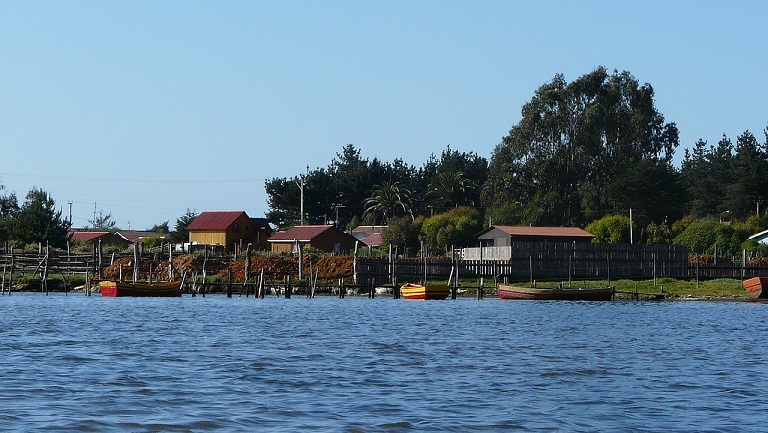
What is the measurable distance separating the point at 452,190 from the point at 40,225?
2025 inches

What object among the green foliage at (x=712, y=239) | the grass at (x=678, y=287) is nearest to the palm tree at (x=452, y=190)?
the green foliage at (x=712, y=239)

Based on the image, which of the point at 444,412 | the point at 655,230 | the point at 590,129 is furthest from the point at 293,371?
the point at 590,129

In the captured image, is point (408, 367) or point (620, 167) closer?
point (408, 367)

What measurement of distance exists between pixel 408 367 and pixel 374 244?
305 ft

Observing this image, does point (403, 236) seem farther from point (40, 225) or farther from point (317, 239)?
point (40, 225)

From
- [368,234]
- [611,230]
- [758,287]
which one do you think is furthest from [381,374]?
[368,234]

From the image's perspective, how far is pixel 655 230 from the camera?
329 ft

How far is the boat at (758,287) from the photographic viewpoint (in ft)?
219

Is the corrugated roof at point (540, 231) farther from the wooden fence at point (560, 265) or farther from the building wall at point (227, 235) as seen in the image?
the building wall at point (227, 235)

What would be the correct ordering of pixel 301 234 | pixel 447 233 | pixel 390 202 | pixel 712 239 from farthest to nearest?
pixel 390 202, pixel 301 234, pixel 447 233, pixel 712 239

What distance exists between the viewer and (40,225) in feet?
329

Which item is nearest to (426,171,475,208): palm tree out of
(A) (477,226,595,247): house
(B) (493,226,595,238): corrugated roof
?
(A) (477,226,595,247): house

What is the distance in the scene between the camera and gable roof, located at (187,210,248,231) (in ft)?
371

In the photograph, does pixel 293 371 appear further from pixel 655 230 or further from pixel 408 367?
pixel 655 230
